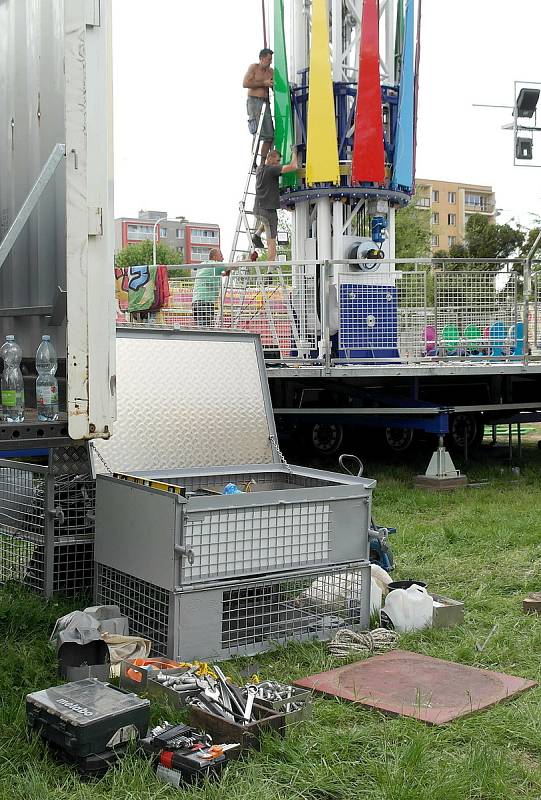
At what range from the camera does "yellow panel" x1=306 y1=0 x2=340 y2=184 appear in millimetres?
12680

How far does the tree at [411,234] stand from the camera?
4566 cm

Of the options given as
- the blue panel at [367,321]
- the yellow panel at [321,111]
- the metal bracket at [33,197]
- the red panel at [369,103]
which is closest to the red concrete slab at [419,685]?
the metal bracket at [33,197]

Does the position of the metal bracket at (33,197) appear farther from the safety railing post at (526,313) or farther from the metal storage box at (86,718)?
the safety railing post at (526,313)

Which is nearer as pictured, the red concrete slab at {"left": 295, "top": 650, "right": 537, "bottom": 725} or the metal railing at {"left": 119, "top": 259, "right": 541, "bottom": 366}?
the red concrete slab at {"left": 295, "top": 650, "right": 537, "bottom": 725}

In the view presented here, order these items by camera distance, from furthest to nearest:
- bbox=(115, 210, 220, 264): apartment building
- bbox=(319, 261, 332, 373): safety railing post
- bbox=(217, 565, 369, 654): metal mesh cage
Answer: bbox=(115, 210, 220, 264): apartment building → bbox=(319, 261, 332, 373): safety railing post → bbox=(217, 565, 369, 654): metal mesh cage

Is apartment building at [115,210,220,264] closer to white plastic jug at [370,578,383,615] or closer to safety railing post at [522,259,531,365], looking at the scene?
safety railing post at [522,259,531,365]

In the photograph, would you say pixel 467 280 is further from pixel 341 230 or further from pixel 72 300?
pixel 72 300

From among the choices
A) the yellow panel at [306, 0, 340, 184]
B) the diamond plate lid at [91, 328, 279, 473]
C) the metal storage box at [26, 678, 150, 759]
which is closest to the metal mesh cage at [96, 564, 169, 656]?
the diamond plate lid at [91, 328, 279, 473]

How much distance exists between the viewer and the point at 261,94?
523 inches

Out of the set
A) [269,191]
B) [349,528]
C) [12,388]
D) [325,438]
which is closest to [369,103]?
[269,191]

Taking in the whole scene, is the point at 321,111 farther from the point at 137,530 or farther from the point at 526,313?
the point at 137,530

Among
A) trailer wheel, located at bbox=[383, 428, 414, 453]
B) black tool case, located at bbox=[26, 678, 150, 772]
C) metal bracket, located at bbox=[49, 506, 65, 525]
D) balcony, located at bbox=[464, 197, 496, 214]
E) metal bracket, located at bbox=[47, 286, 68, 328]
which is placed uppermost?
balcony, located at bbox=[464, 197, 496, 214]

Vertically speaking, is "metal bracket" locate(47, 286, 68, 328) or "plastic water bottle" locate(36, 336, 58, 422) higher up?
"metal bracket" locate(47, 286, 68, 328)

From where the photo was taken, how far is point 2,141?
468cm
